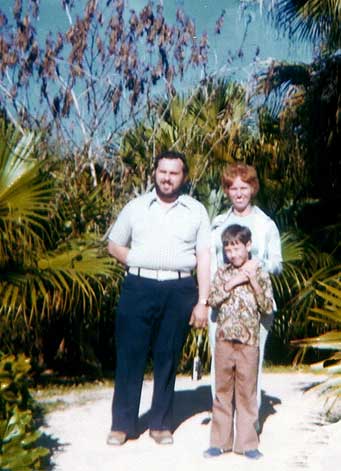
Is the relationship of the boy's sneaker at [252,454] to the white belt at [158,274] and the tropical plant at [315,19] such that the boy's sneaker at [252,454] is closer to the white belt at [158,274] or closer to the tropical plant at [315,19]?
the white belt at [158,274]

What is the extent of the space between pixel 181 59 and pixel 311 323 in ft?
9.63

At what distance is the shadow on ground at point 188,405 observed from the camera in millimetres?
6195

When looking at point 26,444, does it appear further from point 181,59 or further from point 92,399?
point 181,59

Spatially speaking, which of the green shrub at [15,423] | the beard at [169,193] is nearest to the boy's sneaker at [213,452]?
the green shrub at [15,423]

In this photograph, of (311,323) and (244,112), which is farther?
(244,112)

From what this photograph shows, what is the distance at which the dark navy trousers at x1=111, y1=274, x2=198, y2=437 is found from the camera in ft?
17.8

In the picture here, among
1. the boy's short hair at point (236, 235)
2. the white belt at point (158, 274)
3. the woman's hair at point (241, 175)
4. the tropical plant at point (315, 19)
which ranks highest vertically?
the tropical plant at point (315, 19)

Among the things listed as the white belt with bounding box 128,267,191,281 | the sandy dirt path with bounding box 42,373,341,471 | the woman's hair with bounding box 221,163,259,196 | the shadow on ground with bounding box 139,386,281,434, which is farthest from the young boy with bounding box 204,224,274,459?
the shadow on ground with bounding box 139,386,281,434

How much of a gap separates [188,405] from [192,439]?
97 cm

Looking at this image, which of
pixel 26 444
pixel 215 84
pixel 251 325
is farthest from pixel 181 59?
pixel 26 444

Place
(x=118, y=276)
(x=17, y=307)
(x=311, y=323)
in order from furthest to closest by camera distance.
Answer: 1. (x=311, y=323)
2. (x=118, y=276)
3. (x=17, y=307)

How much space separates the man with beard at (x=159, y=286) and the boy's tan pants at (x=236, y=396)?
31cm

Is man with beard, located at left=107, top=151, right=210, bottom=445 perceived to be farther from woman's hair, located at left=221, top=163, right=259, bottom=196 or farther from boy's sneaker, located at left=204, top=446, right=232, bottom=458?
boy's sneaker, located at left=204, top=446, right=232, bottom=458

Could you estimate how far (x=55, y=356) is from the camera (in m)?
9.02
